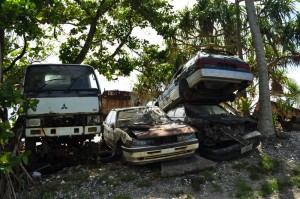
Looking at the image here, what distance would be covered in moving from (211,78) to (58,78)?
4.15 metres

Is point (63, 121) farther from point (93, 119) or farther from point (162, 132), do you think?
point (162, 132)

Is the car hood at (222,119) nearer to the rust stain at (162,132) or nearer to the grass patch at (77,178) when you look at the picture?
the rust stain at (162,132)

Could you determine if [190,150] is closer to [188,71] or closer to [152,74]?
[188,71]

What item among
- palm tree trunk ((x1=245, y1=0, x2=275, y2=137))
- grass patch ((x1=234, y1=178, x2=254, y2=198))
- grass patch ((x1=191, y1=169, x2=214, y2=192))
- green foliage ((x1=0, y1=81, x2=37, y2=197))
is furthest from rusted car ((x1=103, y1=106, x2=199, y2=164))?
palm tree trunk ((x1=245, y1=0, x2=275, y2=137))

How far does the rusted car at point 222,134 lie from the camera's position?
8.82 metres

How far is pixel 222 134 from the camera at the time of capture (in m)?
8.94

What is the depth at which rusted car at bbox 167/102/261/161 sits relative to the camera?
28.9ft

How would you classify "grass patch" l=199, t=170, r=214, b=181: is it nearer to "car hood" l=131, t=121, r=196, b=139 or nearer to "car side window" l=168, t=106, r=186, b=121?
"car hood" l=131, t=121, r=196, b=139

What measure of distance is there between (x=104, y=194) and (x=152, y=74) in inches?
300

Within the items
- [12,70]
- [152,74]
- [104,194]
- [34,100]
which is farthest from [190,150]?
[12,70]

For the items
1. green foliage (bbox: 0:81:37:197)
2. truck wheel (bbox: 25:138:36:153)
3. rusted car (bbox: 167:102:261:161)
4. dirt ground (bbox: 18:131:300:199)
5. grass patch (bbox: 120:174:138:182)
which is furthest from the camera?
rusted car (bbox: 167:102:261:161)

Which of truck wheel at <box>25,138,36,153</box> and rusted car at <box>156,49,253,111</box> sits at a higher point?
rusted car at <box>156,49,253,111</box>

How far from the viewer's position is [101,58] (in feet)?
44.5

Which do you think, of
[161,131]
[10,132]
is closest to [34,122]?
[10,132]
